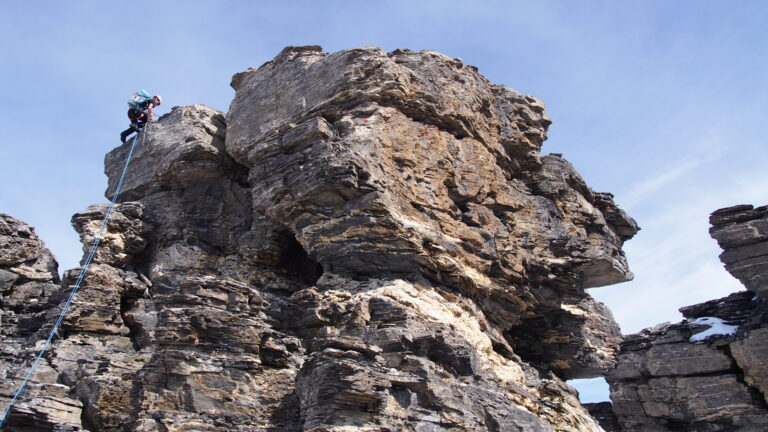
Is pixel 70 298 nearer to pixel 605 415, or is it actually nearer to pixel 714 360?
pixel 605 415

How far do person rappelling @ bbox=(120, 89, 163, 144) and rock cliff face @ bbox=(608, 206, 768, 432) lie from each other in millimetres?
22040

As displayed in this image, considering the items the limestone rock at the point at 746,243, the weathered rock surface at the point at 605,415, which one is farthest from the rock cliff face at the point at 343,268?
the limestone rock at the point at 746,243

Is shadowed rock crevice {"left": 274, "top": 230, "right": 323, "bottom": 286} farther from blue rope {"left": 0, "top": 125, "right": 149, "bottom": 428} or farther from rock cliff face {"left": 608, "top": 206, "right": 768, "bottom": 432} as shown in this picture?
rock cliff face {"left": 608, "top": 206, "right": 768, "bottom": 432}

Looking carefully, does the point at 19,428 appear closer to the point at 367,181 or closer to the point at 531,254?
the point at 367,181

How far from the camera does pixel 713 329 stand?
2711cm

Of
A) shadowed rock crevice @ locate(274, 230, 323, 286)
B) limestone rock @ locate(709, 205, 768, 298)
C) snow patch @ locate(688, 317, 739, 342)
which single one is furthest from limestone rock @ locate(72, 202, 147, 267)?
limestone rock @ locate(709, 205, 768, 298)

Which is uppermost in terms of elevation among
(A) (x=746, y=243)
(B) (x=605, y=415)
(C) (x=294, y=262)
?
(A) (x=746, y=243)

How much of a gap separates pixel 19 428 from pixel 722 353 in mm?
23438

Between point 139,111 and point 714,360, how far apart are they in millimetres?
24811

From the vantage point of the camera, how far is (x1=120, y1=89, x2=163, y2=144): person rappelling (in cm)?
2858

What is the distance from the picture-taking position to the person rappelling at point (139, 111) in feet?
93.8

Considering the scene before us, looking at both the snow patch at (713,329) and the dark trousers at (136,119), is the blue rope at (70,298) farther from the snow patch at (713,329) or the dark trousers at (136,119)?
the snow patch at (713,329)

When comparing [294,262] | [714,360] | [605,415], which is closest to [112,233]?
[294,262]

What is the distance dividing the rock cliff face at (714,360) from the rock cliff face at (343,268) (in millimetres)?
1453
